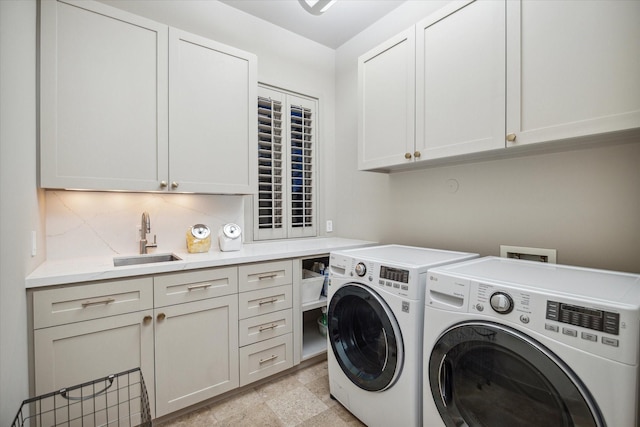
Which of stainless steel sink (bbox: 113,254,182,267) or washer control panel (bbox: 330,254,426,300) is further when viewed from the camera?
stainless steel sink (bbox: 113,254,182,267)

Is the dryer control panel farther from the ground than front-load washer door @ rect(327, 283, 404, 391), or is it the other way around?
the dryer control panel

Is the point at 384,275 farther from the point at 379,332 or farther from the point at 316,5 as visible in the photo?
the point at 316,5

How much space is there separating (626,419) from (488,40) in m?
1.63

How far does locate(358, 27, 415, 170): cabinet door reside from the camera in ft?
6.27

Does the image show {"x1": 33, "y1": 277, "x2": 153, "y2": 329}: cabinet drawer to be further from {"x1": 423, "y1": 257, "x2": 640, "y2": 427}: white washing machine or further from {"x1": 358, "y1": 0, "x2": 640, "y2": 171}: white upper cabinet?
{"x1": 358, "y1": 0, "x2": 640, "y2": 171}: white upper cabinet

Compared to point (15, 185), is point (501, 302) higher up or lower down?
lower down

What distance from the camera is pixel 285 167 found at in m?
2.79

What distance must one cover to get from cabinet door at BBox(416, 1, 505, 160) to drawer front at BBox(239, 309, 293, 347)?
1.44 meters

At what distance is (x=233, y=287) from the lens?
184 centimetres

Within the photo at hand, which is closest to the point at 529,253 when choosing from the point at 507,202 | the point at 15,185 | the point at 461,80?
the point at 507,202

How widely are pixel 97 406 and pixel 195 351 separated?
0.48m

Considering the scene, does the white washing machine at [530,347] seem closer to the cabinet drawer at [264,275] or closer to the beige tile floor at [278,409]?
the beige tile floor at [278,409]

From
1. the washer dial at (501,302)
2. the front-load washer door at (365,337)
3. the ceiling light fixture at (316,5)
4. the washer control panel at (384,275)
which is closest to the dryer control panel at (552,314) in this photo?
the washer dial at (501,302)

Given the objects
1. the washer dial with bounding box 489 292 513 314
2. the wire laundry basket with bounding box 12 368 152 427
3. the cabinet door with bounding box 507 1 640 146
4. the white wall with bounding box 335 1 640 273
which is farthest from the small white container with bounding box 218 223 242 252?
the cabinet door with bounding box 507 1 640 146
